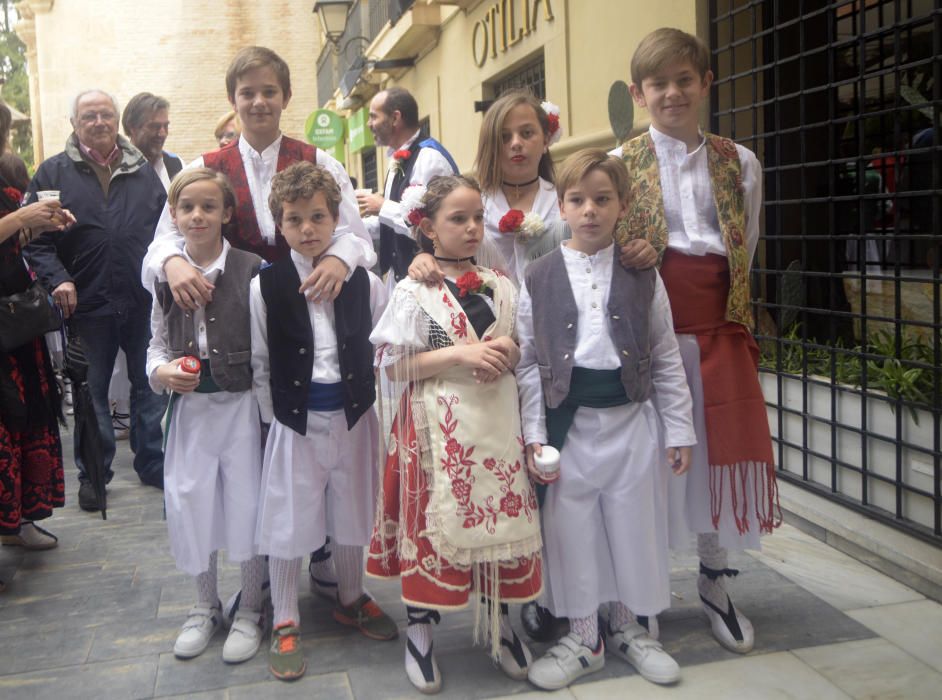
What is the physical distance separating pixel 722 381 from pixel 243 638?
183 cm

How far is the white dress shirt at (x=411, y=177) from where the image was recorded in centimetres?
449

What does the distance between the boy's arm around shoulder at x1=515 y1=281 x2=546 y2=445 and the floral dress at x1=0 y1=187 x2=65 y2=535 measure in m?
2.38

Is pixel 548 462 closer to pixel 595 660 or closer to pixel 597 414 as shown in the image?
pixel 597 414

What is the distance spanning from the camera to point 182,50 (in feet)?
89.9

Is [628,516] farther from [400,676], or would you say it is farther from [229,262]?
[229,262]

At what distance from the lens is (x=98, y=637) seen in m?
3.69

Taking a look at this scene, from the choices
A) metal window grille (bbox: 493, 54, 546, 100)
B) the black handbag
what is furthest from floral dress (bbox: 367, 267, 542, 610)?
metal window grille (bbox: 493, 54, 546, 100)

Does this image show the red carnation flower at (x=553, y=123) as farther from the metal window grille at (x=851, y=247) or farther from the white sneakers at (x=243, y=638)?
the white sneakers at (x=243, y=638)

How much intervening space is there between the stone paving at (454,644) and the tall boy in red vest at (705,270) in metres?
0.24

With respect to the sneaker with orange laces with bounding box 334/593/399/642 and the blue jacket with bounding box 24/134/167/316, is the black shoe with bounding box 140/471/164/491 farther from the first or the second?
the sneaker with orange laces with bounding box 334/593/399/642

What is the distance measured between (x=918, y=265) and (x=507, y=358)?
11.3 ft

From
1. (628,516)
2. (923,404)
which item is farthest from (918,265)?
(628,516)

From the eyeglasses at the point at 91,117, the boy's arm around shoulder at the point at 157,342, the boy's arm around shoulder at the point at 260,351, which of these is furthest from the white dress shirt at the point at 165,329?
the eyeglasses at the point at 91,117

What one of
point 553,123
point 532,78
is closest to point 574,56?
point 532,78
